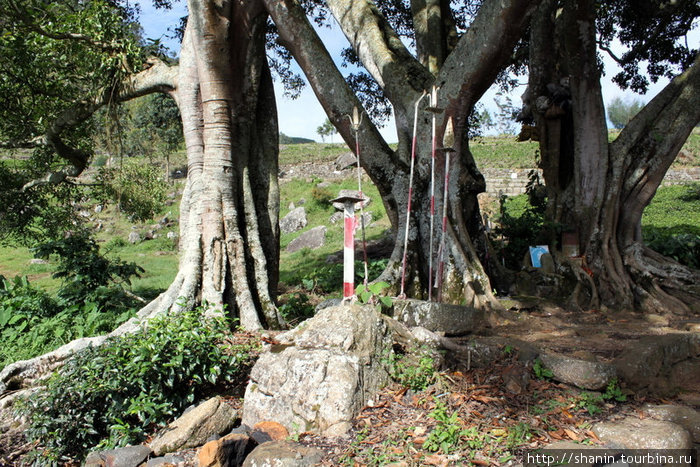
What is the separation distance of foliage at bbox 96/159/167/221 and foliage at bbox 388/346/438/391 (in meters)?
6.04

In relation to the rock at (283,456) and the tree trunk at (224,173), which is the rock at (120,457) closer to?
the rock at (283,456)

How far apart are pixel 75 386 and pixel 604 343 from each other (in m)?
4.72

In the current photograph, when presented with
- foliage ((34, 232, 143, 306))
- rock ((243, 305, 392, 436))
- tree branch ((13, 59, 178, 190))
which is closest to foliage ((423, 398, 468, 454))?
rock ((243, 305, 392, 436))

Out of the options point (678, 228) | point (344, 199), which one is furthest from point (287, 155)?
point (344, 199)

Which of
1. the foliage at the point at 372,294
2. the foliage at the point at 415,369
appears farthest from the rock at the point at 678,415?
the foliage at the point at 372,294

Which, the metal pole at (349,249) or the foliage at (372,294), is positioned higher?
the metal pole at (349,249)

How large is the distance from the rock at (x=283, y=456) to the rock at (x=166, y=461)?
59 centimetres

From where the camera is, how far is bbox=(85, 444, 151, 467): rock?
11.4 feet

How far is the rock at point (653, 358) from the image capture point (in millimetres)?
3833

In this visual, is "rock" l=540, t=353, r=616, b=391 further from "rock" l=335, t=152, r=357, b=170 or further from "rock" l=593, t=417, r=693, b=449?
"rock" l=335, t=152, r=357, b=170

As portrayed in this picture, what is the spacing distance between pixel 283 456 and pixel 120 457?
4.05ft

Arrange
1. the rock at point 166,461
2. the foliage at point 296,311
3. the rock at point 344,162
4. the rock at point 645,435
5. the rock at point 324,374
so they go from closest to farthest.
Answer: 1. the rock at point 645,435
2. the rock at point 166,461
3. the rock at point 324,374
4. the foliage at point 296,311
5. the rock at point 344,162

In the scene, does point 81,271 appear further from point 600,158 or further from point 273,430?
point 600,158

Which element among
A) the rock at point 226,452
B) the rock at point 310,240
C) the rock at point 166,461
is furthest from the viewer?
the rock at point 310,240
